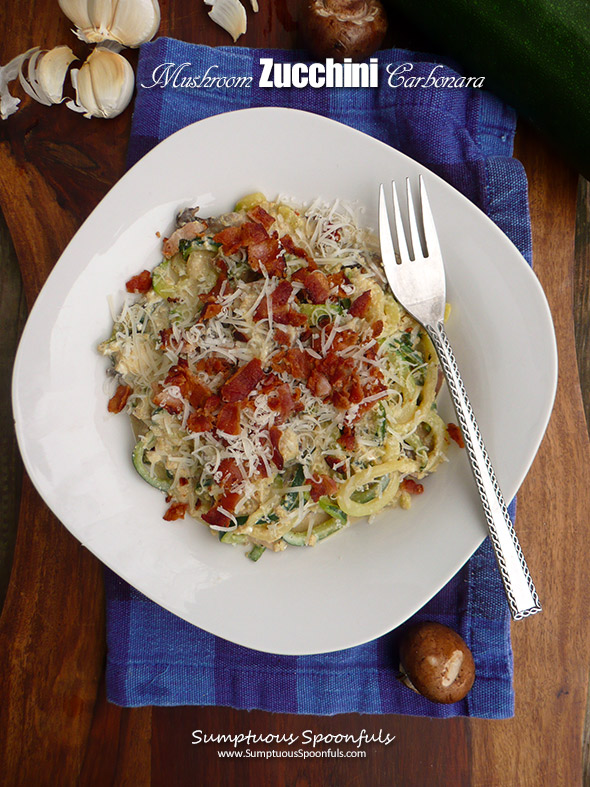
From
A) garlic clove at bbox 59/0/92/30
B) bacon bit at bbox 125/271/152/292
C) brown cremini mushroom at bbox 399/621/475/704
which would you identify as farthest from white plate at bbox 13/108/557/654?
garlic clove at bbox 59/0/92/30

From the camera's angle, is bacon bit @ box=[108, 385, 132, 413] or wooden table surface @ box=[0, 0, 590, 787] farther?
wooden table surface @ box=[0, 0, 590, 787]

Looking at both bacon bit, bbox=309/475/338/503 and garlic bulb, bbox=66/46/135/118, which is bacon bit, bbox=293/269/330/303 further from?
garlic bulb, bbox=66/46/135/118

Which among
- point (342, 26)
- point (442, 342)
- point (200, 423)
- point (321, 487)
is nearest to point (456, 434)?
point (442, 342)

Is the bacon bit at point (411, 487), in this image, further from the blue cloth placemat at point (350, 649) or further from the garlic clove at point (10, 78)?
the garlic clove at point (10, 78)

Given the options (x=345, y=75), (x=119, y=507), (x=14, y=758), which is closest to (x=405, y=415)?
(x=119, y=507)

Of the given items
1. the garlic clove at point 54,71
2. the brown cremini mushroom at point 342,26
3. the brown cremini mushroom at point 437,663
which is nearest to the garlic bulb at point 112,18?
the garlic clove at point 54,71

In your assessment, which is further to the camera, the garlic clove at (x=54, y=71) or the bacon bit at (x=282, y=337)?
the garlic clove at (x=54, y=71)

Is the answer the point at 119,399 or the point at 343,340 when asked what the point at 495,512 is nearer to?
the point at 343,340
